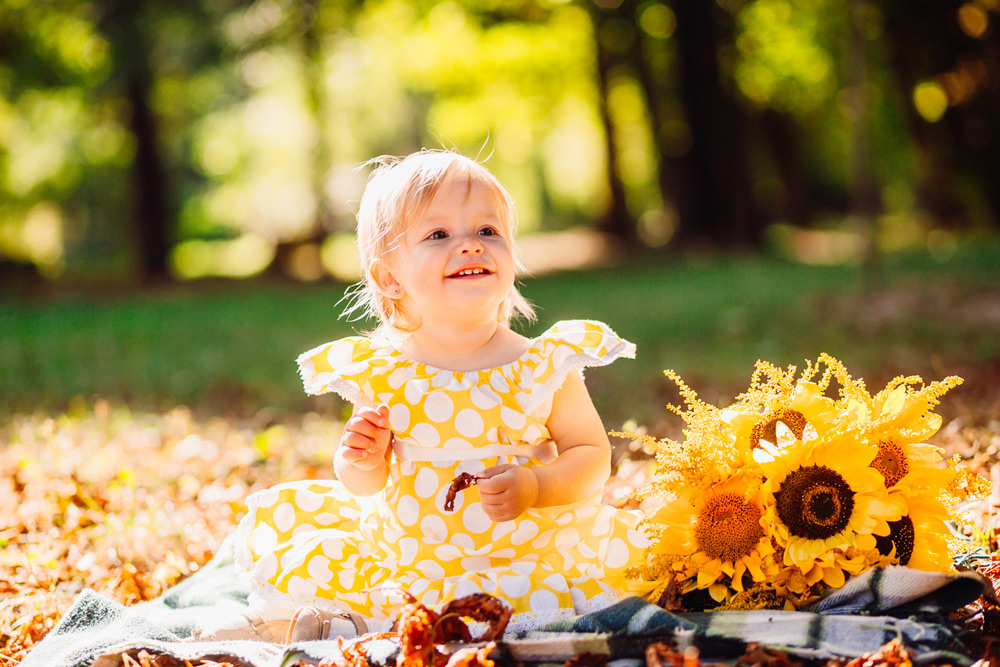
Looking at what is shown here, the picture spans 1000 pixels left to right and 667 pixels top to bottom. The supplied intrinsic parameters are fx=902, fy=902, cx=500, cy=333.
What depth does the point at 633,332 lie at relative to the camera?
7262 mm

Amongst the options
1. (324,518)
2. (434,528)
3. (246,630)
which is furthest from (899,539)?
(246,630)

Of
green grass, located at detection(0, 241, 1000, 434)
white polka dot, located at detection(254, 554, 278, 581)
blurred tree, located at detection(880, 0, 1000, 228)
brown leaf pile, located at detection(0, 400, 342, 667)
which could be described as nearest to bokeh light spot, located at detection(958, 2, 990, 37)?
blurred tree, located at detection(880, 0, 1000, 228)

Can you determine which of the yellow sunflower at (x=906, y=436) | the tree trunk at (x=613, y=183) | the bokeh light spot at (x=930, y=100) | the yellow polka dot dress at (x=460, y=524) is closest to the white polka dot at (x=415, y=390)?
the yellow polka dot dress at (x=460, y=524)

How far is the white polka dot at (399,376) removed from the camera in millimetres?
2434

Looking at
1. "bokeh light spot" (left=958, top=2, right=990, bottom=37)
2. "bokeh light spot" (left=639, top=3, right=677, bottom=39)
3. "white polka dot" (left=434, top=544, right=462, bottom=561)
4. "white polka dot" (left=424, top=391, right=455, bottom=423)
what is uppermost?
"bokeh light spot" (left=639, top=3, right=677, bottom=39)

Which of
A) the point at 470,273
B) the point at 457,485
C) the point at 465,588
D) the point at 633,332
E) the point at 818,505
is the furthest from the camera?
the point at 633,332

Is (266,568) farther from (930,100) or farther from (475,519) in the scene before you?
(930,100)

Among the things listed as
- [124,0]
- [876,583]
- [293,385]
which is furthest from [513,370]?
[124,0]

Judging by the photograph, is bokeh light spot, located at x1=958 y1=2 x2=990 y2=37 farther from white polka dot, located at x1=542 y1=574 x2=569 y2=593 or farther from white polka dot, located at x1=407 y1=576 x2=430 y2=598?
white polka dot, located at x1=407 y1=576 x2=430 y2=598

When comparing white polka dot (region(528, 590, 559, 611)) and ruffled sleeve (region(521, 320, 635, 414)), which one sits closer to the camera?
white polka dot (region(528, 590, 559, 611))

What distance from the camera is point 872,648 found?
181 cm

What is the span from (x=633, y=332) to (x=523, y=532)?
16.6 feet

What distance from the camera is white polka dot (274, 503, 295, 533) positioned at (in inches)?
101

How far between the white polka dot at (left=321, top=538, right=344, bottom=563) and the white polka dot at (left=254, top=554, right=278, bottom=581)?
0.14m
